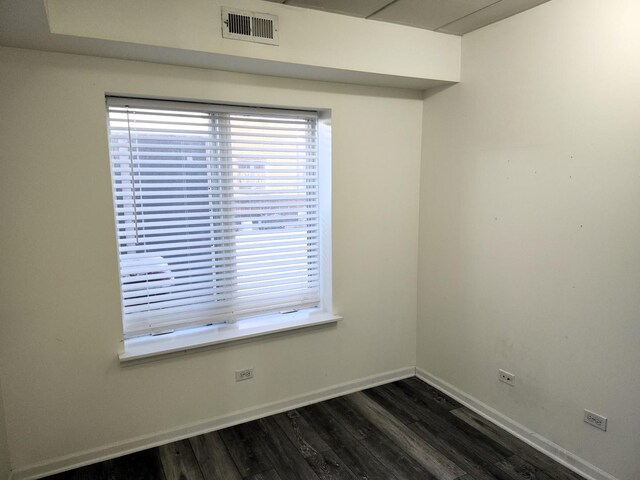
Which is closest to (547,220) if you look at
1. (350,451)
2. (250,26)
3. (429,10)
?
(429,10)

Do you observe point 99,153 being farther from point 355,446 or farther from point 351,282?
point 355,446

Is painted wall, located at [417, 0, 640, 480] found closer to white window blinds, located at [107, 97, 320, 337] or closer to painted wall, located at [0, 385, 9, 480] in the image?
white window blinds, located at [107, 97, 320, 337]

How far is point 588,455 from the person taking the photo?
7.39 feet

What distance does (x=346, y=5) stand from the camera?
235 cm

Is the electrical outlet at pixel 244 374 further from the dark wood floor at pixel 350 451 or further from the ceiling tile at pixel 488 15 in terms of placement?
the ceiling tile at pixel 488 15

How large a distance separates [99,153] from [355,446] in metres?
2.28

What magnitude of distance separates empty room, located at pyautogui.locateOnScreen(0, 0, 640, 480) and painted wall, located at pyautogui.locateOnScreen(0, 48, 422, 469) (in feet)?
0.04

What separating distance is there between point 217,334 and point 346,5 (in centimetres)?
216

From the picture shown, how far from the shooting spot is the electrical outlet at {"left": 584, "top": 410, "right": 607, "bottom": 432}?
2.18 meters

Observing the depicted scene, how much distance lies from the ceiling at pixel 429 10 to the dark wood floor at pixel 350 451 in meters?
2.60

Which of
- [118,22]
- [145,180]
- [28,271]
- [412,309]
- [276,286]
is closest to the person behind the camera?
[118,22]

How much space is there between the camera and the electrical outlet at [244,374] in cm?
277

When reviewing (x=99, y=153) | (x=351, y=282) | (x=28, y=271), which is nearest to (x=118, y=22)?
(x=99, y=153)

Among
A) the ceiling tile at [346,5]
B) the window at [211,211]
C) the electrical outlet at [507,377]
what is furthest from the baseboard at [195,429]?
the ceiling tile at [346,5]
